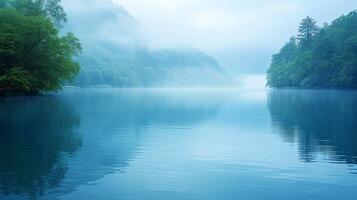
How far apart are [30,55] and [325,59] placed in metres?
87.0

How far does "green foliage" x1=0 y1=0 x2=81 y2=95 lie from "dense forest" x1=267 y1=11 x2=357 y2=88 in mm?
69390

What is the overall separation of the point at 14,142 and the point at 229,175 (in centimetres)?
1110

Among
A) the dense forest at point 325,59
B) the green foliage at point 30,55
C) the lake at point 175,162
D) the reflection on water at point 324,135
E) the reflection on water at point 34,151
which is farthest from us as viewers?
the dense forest at point 325,59

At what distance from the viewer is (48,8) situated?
85250 mm

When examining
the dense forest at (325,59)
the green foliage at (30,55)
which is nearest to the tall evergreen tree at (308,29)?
the dense forest at (325,59)

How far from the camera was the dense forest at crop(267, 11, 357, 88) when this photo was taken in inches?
4596

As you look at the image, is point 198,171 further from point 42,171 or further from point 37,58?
point 37,58

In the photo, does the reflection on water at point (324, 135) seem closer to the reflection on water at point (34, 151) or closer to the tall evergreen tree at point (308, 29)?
the reflection on water at point (34, 151)

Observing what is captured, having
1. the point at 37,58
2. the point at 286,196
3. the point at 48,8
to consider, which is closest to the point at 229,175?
the point at 286,196

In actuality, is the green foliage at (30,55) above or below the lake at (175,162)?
above

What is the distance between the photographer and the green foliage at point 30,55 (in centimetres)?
6512

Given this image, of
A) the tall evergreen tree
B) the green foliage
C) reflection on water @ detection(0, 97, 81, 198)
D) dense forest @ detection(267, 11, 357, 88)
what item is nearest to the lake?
reflection on water @ detection(0, 97, 81, 198)

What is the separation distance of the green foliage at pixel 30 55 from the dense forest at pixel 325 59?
228ft

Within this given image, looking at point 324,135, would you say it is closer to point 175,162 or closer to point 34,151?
point 175,162
